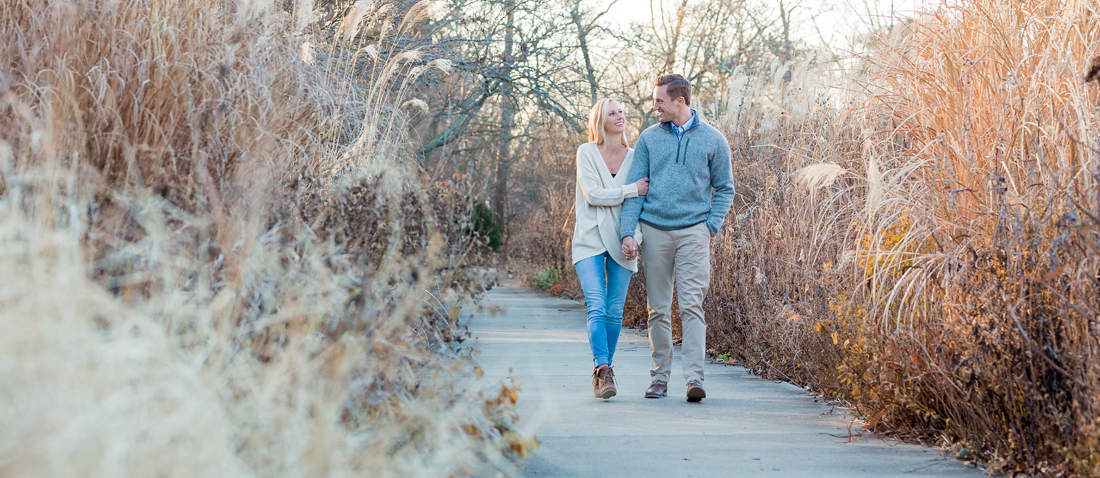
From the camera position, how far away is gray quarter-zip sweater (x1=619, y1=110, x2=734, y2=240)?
5.37 metres

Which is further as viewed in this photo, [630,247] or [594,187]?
[594,187]

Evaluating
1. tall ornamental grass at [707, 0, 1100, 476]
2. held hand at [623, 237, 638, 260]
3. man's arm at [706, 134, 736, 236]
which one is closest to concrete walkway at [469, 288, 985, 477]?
tall ornamental grass at [707, 0, 1100, 476]

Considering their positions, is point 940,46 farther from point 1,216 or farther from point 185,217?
point 1,216

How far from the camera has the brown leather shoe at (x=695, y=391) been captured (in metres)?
5.26

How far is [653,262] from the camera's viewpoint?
549 centimetres

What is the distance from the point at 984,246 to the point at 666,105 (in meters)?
2.22

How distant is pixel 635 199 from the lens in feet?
18.1

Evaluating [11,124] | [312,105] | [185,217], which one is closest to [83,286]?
[185,217]

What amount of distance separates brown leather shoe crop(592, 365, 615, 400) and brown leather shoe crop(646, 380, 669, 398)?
0.74ft

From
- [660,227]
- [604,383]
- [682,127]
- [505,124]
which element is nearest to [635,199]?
[660,227]

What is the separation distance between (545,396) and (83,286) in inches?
133

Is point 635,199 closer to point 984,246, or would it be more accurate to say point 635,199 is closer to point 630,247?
point 630,247

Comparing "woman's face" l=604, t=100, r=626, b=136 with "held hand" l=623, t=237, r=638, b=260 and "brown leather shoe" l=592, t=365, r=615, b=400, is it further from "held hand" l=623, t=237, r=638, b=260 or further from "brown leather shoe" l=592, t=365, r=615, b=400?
"brown leather shoe" l=592, t=365, r=615, b=400

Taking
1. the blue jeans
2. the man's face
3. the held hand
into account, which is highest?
the man's face
